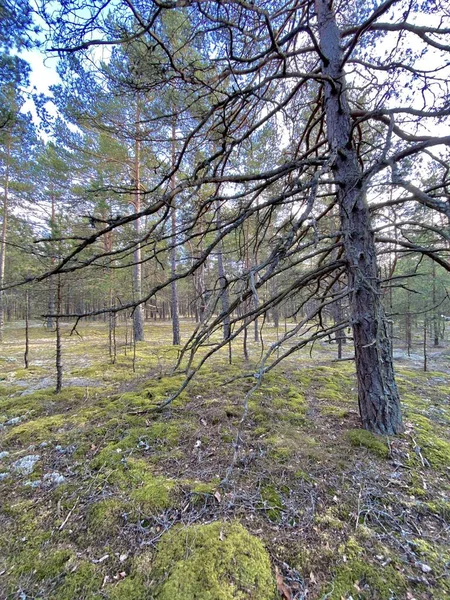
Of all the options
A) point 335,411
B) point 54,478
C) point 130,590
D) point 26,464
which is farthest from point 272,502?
point 26,464

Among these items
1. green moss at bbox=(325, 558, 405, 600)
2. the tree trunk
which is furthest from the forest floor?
the tree trunk

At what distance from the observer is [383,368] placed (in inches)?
100.0

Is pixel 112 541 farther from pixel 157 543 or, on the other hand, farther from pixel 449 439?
pixel 449 439

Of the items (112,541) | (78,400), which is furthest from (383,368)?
(78,400)

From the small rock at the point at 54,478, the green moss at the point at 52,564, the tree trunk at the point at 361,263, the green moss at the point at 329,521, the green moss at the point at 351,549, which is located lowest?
the green moss at the point at 52,564

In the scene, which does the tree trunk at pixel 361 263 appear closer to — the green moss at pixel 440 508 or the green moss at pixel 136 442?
the green moss at pixel 440 508

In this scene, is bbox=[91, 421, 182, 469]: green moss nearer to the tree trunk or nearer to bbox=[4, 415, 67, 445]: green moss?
bbox=[4, 415, 67, 445]: green moss

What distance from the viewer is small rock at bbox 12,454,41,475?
243cm

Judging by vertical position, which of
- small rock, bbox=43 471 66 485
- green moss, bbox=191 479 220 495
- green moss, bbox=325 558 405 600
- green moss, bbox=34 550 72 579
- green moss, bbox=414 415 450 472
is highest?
green moss, bbox=414 415 450 472

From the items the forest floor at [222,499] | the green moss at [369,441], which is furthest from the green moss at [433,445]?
the green moss at [369,441]

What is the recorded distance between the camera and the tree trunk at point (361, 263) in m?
2.51

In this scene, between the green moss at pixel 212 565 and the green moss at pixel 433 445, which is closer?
the green moss at pixel 212 565

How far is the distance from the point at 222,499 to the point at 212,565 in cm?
51

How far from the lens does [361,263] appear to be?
2.51m
